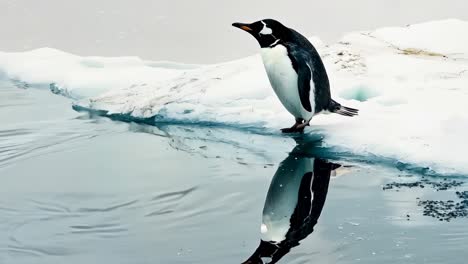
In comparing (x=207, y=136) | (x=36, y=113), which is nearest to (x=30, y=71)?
(x=36, y=113)

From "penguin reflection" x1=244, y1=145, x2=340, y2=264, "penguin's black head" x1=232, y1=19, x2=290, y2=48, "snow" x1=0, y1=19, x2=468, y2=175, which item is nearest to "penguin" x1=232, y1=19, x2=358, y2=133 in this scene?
"penguin's black head" x1=232, y1=19, x2=290, y2=48

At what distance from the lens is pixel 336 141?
3.86 m

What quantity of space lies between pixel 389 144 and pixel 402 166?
0.22 m

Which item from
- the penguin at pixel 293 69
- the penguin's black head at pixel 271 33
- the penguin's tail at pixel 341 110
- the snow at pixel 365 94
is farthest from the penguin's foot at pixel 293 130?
the penguin's black head at pixel 271 33

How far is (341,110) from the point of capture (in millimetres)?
4230

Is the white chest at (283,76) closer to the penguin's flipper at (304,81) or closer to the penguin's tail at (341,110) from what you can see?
the penguin's flipper at (304,81)

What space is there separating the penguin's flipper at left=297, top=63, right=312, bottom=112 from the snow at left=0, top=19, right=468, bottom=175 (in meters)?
0.23

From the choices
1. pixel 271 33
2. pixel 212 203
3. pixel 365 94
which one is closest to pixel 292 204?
pixel 212 203

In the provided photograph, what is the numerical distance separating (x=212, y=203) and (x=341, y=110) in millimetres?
1583

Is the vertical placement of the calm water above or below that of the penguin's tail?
below

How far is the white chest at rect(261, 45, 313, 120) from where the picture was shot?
396 cm

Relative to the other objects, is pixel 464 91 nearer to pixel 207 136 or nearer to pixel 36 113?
pixel 207 136

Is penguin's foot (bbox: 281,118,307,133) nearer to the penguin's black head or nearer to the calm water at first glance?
the calm water

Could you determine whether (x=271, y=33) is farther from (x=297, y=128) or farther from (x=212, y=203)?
(x=212, y=203)
